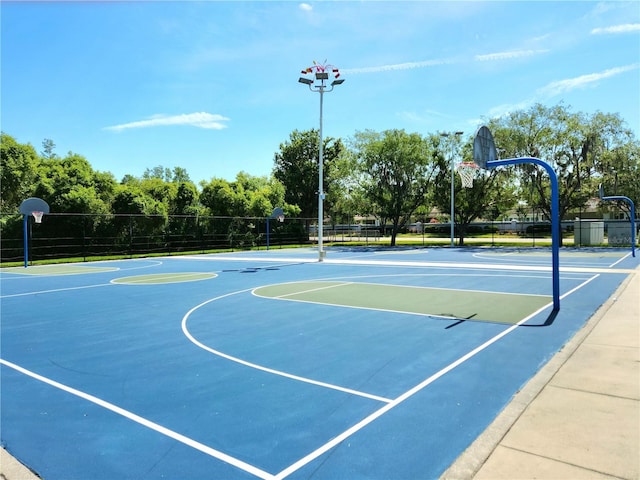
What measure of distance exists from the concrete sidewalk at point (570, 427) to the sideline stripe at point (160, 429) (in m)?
1.44

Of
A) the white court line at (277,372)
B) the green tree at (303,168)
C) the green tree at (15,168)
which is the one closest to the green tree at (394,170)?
the green tree at (303,168)

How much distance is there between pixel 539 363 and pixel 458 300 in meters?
4.72

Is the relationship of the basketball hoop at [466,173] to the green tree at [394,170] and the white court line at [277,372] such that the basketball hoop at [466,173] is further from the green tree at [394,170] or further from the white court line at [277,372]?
the white court line at [277,372]

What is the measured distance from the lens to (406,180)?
3756 centimetres

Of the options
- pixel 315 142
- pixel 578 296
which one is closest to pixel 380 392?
pixel 578 296

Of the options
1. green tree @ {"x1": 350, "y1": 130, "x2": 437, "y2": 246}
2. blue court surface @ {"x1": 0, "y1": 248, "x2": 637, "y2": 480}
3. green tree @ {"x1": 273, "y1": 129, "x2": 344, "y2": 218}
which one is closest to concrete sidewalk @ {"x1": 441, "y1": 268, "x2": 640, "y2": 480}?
blue court surface @ {"x1": 0, "y1": 248, "x2": 637, "y2": 480}

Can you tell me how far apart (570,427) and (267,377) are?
125 inches

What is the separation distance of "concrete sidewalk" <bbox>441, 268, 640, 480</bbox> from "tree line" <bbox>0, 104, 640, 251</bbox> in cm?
2745

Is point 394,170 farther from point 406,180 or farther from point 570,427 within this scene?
point 570,427

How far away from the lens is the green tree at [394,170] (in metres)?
36.5

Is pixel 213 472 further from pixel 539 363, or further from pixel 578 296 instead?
pixel 578 296

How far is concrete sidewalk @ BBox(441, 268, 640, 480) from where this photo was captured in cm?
324

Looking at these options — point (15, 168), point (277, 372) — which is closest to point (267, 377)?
point (277, 372)

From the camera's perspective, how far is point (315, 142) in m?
51.1
